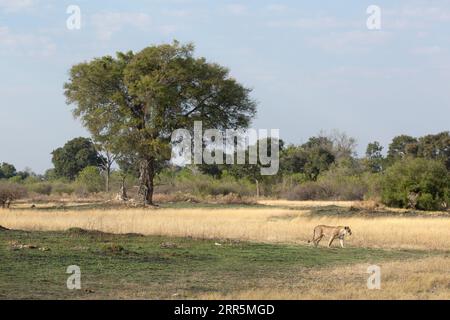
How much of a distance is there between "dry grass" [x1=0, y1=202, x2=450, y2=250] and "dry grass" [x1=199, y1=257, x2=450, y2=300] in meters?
6.23

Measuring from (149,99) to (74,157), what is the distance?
181ft

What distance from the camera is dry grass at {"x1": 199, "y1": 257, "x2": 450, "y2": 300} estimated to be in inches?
484

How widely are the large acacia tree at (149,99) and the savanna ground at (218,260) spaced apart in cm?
1360

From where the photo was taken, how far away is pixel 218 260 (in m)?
18.0

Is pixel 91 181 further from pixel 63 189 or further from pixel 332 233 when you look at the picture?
pixel 332 233

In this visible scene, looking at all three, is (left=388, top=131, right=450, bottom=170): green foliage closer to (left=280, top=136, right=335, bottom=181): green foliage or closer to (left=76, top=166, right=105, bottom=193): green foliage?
(left=280, top=136, right=335, bottom=181): green foliage

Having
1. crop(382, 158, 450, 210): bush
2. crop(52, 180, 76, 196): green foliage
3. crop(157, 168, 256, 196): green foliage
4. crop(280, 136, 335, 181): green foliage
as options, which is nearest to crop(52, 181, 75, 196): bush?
crop(52, 180, 76, 196): green foliage

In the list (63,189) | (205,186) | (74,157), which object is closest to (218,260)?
(205,186)
